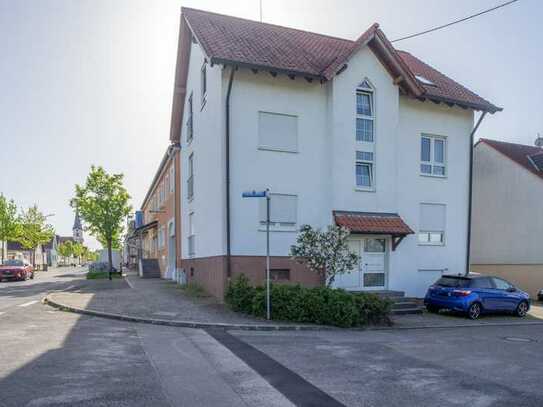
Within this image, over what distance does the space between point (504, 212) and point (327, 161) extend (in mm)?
14314

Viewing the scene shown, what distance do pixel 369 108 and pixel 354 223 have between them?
450cm

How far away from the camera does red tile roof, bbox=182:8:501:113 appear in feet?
51.4

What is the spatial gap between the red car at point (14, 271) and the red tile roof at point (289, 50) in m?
21.9

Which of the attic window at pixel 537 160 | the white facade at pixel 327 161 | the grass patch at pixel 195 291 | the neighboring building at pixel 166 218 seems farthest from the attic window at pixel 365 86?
the attic window at pixel 537 160

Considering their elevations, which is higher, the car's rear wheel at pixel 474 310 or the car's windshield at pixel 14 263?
the car's rear wheel at pixel 474 310

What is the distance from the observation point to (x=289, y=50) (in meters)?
17.2

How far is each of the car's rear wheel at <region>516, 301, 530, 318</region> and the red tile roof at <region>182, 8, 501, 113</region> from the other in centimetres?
780

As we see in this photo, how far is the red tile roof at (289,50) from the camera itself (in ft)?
51.4

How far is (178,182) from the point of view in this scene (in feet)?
83.5

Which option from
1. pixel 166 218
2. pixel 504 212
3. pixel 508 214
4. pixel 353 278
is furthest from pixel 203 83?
pixel 508 214

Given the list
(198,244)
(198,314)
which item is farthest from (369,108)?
(198,314)

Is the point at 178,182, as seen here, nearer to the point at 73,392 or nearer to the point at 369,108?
the point at 369,108

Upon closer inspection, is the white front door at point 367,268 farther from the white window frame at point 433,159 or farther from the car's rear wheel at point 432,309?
the white window frame at point 433,159

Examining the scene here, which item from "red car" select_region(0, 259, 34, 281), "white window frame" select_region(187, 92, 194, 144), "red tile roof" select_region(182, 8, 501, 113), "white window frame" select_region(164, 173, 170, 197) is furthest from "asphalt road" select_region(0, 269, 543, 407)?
"red car" select_region(0, 259, 34, 281)
